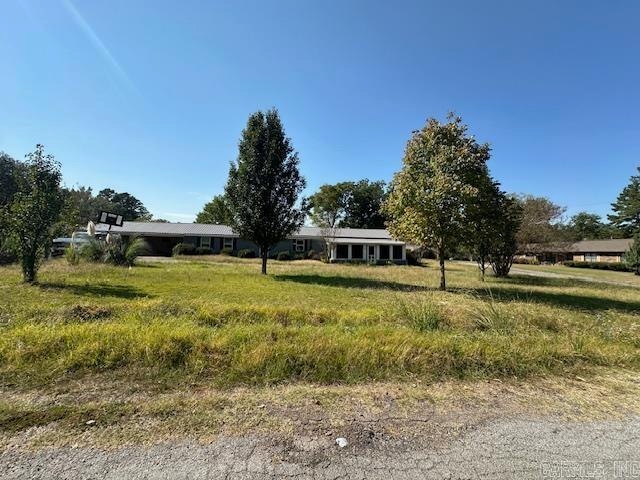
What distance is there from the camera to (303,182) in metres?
17.2

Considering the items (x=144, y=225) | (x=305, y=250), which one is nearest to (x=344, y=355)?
(x=305, y=250)

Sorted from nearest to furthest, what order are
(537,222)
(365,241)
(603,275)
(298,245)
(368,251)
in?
1. (537,222)
2. (603,275)
3. (365,241)
4. (368,251)
5. (298,245)

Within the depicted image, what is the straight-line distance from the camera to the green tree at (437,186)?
12266mm

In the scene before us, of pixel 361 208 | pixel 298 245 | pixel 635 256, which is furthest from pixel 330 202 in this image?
pixel 635 256

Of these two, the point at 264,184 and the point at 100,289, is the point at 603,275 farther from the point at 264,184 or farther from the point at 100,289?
the point at 100,289

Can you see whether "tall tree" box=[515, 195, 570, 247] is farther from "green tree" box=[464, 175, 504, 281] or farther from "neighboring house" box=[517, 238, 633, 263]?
"neighboring house" box=[517, 238, 633, 263]

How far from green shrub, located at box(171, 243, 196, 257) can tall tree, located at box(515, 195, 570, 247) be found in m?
26.6

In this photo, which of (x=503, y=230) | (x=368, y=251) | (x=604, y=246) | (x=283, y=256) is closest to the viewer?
(x=503, y=230)

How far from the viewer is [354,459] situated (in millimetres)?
2555

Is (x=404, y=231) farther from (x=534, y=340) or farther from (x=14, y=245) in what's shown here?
(x=14, y=245)

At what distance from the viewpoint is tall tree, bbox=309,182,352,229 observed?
186 feet

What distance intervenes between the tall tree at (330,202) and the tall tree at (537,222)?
31.1 metres

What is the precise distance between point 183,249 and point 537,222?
94.9ft

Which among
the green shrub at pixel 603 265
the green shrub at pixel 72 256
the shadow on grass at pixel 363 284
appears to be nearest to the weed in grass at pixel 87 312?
the shadow on grass at pixel 363 284
